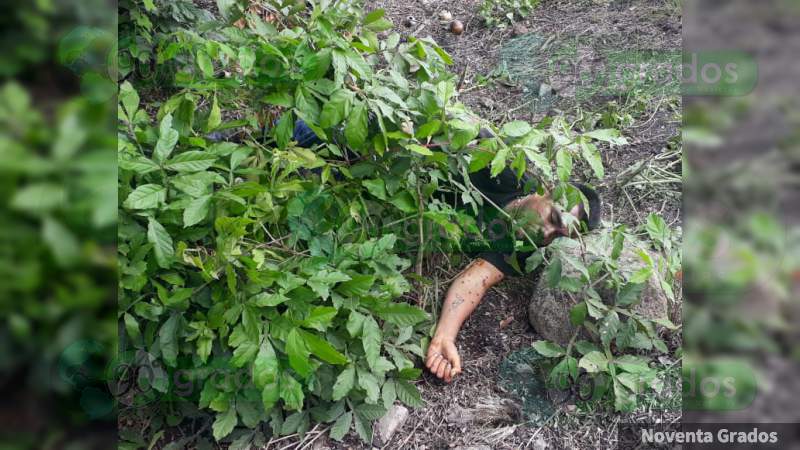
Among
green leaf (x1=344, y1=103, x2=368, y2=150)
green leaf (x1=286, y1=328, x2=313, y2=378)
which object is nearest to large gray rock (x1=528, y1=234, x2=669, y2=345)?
green leaf (x1=344, y1=103, x2=368, y2=150)

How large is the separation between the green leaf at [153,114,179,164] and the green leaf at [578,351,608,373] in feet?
4.49

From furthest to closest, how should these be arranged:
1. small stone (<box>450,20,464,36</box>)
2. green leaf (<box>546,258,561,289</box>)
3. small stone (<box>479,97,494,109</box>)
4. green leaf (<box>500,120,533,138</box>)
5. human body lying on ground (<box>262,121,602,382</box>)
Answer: small stone (<box>450,20,464,36</box>), small stone (<box>479,97,494,109</box>), human body lying on ground (<box>262,121,602,382</box>), green leaf (<box>546,258,561,289</box>), green leaf (<box>500,120,533,138</box>)

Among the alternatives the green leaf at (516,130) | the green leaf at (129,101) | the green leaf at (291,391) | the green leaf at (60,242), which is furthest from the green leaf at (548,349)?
the green leaf at (60,242)

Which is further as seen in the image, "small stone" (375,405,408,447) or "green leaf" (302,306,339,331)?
"small stone" (375,405,408,447)

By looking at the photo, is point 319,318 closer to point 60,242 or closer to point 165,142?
point 165,142

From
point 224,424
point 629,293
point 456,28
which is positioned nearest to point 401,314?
point 224,424

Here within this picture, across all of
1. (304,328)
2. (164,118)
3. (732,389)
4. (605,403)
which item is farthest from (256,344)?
(732,389)

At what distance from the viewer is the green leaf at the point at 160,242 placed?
1.54 m

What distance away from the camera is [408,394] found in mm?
→ 1951

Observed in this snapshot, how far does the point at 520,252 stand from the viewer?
2.42 meters

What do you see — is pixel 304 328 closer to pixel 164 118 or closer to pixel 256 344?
pixel 256 344

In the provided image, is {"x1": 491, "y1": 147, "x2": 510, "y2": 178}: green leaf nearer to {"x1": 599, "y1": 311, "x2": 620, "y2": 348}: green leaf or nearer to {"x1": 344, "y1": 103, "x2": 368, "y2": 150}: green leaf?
{"x1": 344, "y1": 103, "x2": 368, "y2": 150}: green leaf

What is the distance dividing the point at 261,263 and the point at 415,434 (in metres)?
0.81

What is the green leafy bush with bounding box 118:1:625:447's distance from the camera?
162 cm
